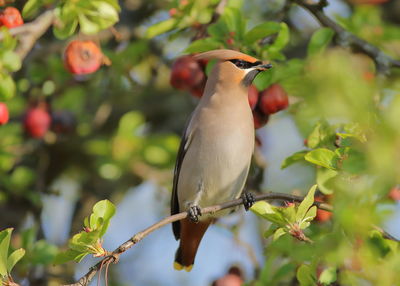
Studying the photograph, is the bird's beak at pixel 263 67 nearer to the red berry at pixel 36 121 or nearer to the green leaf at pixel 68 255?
the green leaf at pixel 68 255

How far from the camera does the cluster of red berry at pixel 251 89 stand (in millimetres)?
3566

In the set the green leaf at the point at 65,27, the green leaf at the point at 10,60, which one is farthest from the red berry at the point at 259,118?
the green leaf at the point at 10,60

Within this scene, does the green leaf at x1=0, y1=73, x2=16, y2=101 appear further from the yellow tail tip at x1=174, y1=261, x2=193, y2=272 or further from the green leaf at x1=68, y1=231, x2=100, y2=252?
the yellow tail tip at x1=174, y1=261, x2=193, y2=272

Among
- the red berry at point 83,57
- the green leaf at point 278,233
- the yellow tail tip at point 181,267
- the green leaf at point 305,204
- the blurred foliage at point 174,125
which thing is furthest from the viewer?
the yellow tail tip at point 181,267

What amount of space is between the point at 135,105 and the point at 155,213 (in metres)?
0.97

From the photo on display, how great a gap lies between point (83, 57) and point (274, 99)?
1.02 metres

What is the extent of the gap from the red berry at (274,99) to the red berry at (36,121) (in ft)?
5.36

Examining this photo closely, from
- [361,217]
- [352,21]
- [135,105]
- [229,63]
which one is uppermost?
Result: [361,217]

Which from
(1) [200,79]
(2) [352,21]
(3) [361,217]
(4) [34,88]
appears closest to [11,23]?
(1) [200,79]

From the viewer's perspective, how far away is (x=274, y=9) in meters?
5.08

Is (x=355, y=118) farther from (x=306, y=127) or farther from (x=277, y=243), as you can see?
(x=306, y=127)

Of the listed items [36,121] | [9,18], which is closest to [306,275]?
[9,18]

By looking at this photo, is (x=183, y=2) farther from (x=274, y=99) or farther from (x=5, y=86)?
(x=5, y=86)

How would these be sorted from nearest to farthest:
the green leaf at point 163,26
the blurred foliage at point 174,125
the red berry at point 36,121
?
the blurred foliage at point 174,125 → the green leaf at point 163,26 → the red berry at point 36,121
